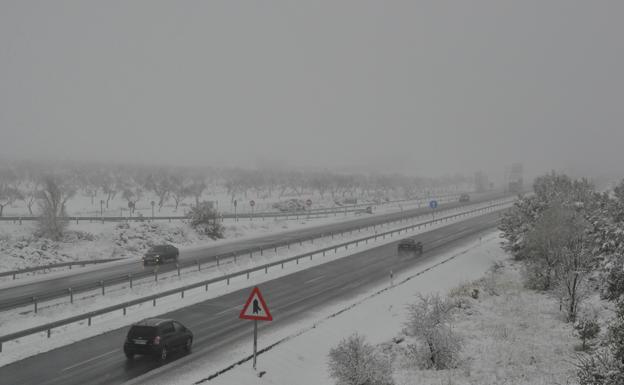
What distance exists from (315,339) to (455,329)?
6978 mm

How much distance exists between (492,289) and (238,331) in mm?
18408

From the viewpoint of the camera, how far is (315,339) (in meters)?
22.0

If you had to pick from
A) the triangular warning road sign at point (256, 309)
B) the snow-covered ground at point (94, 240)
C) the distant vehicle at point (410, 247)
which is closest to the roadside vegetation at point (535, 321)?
the triangular warning road sign at point (256, 309)

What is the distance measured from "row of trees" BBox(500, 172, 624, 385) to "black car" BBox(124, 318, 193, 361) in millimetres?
13826

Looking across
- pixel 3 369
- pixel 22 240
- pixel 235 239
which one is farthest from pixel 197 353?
pixel 235 239

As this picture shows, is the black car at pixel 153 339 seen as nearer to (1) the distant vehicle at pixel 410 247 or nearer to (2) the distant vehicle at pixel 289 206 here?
(1) the distant vehicle at pixel 410 247

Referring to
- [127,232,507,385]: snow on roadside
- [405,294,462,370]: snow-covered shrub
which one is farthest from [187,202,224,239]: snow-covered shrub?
[405,294,462,370]: snow-covered shrub

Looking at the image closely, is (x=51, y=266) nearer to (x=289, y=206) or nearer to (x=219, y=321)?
(x=219, y=321)

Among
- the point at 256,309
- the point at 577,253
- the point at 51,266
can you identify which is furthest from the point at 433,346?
the point at 51,266

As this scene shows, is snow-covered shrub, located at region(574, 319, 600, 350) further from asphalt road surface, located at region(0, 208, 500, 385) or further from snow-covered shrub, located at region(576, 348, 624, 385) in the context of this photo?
asphalt road surface, located at region(0, 208, 500, 385)

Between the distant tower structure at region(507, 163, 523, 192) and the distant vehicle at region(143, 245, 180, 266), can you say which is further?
the distant tower structure at region(507, 163, 523, 192)

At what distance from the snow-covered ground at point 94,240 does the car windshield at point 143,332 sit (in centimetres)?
2681

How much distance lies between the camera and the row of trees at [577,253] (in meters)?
18.5

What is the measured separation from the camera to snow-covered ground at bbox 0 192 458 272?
44.4 m
